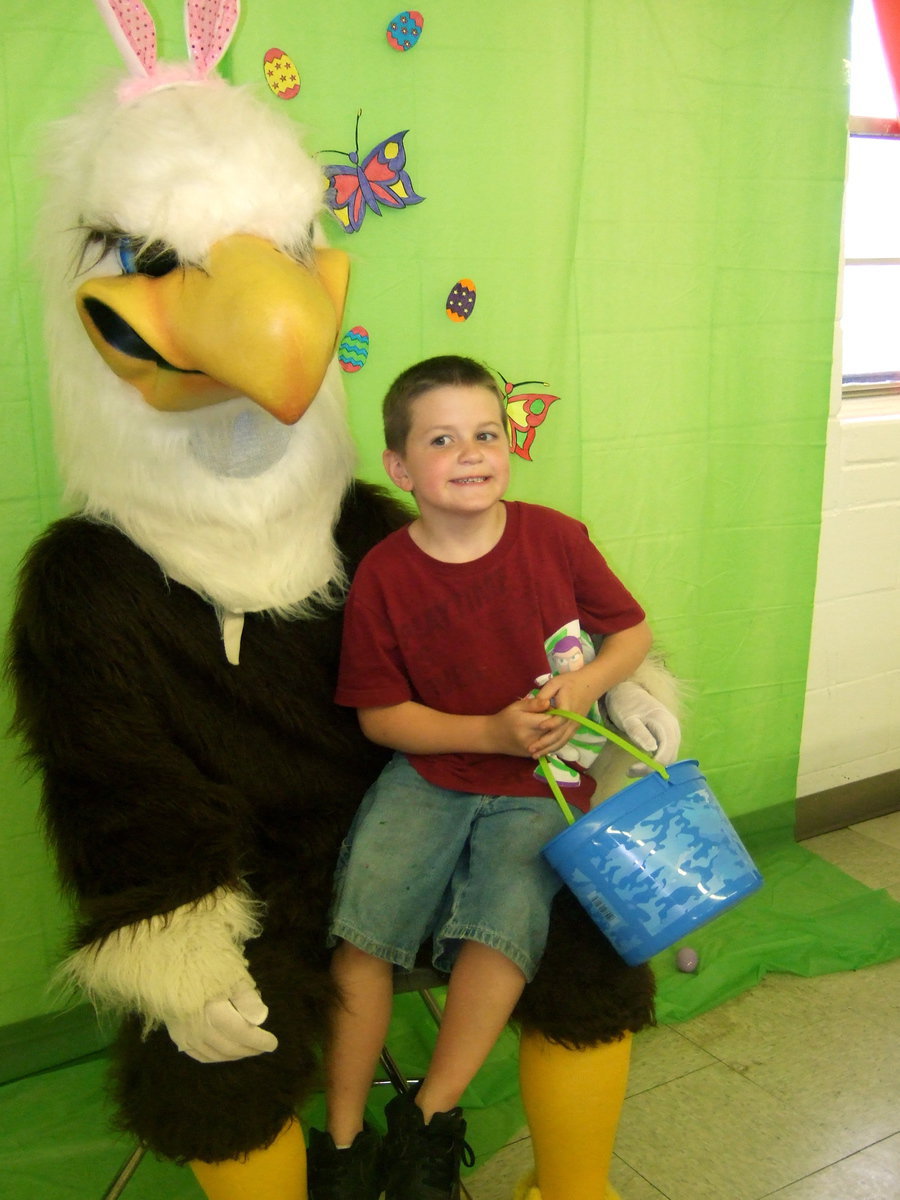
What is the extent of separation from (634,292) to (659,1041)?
50.3 inches

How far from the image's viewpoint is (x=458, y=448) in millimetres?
1190

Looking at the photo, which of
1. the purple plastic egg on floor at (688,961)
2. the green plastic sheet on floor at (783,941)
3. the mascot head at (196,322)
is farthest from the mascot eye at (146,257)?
the purple plastic egg on floor at (688,961)

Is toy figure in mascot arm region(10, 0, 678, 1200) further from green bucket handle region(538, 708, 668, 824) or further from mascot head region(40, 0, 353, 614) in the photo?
green bucket handle region(538, 708, 668, 824)

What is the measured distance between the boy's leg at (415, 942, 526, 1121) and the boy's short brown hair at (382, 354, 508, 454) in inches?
22.2

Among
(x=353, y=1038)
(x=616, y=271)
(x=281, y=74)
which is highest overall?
(x=281, y=74)

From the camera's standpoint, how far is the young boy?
112 cm

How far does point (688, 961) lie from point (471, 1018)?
0.89 meters

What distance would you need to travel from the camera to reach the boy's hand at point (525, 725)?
1.12m

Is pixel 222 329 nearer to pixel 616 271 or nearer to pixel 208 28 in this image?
pixel 208 28

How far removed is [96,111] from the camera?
1133mm

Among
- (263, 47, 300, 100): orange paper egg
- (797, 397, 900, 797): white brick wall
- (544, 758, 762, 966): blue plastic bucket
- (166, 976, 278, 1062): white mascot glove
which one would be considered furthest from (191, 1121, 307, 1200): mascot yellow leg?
(797, 397, 900, 797): white brick wall

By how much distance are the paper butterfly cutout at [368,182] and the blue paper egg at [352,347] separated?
150mm

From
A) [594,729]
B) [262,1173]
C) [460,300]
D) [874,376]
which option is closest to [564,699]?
[594,729]

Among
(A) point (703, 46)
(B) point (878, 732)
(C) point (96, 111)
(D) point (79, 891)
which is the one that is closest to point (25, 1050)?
(D) point (79, 891)
